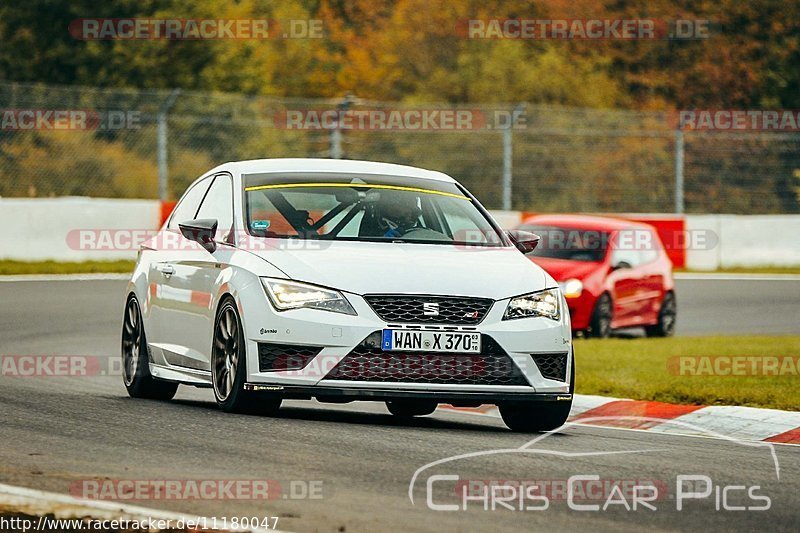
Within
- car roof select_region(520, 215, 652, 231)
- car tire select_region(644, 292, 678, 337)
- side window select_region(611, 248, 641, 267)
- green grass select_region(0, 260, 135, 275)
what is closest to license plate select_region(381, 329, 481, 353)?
side window select_region(611, 248, 641, 267)

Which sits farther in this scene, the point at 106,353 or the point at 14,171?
the point at 14,171

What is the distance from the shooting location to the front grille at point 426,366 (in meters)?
9.32

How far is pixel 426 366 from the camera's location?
9.38 metres

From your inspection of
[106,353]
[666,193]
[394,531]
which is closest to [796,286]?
[666,193]

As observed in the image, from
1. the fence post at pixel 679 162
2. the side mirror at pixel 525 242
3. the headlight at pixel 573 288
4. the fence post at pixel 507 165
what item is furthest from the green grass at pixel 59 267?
the side mirror at pixel 525 242

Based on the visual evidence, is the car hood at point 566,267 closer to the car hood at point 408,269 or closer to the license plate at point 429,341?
the car hood at point 408,269

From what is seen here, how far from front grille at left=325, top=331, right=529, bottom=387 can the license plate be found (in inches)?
1.3

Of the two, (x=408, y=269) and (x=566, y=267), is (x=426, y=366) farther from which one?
(x=566, y=267)

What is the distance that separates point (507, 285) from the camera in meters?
9.66

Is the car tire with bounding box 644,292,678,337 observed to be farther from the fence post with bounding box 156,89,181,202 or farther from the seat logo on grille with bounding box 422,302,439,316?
the seat logo on grille with bounding box 422,302,439,316

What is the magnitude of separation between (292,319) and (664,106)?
4648 cm

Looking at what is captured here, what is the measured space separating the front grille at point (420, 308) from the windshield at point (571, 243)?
10285 mm

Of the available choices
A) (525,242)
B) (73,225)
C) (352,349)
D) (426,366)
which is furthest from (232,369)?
(73,225)

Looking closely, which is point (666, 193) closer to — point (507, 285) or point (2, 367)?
point (2, 367)
